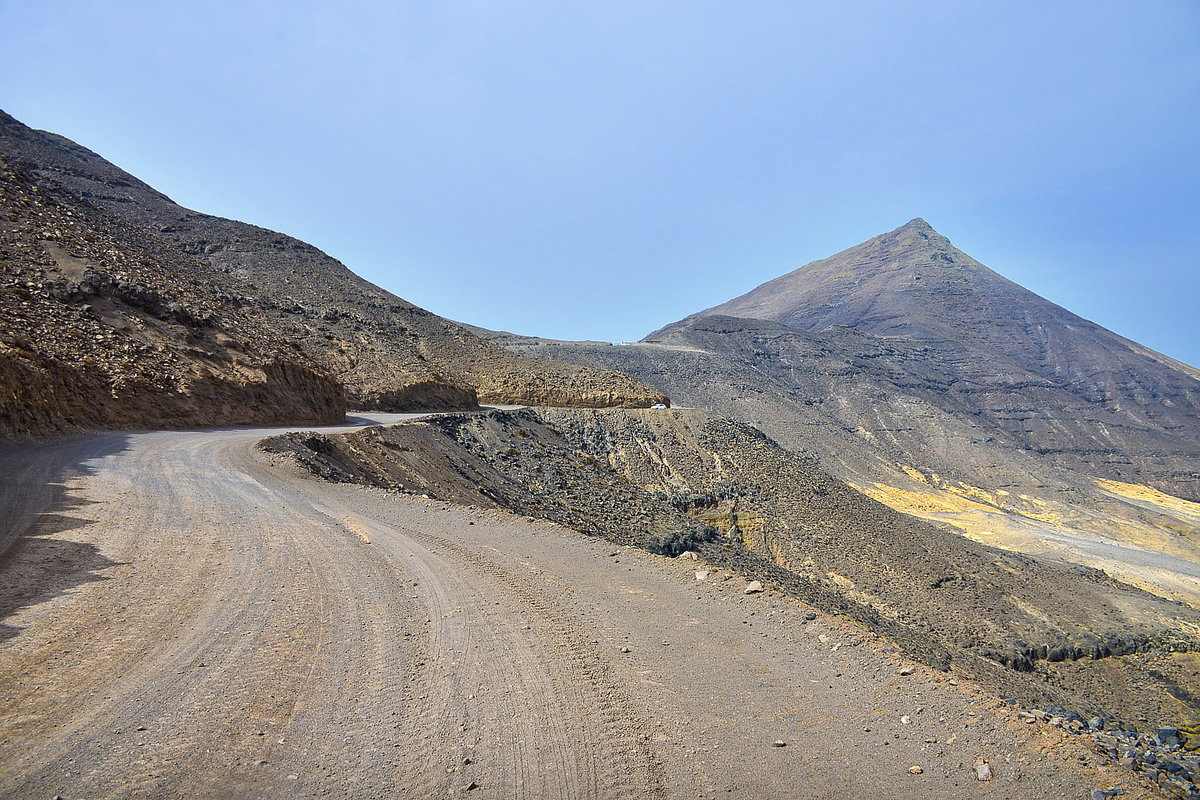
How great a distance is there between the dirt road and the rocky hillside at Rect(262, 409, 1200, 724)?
6.94 metres

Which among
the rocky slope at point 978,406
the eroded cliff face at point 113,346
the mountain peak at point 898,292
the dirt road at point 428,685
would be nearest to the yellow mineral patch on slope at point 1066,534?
the rocky slope at point 978,406

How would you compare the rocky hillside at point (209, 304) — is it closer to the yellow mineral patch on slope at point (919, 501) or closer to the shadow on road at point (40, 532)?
the shadow on road at point (40, 532)

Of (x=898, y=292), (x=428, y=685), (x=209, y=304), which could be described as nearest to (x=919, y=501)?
(x=209, y=304)

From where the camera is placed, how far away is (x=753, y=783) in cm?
378

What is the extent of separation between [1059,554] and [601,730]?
42.1 metres

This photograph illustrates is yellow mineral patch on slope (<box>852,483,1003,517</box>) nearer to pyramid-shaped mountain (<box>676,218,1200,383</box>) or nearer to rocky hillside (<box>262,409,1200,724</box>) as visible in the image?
rocky hillside (<box>262,409,1200,724</box>)

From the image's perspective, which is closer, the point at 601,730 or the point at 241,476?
the point at 601,730

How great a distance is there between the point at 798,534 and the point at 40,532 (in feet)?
79.6

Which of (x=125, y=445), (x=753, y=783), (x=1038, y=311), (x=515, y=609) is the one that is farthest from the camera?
(x=1038, y=311)

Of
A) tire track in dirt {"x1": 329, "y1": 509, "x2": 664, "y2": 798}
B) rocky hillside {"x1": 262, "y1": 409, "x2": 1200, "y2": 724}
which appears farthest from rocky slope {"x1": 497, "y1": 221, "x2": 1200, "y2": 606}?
tire track in dirt {"x1": 329, "y1": 509, "x2": 664, "y2": 798}

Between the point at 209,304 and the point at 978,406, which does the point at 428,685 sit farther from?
the point at 978,406

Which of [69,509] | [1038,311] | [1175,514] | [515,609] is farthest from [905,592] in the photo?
[1038,311]

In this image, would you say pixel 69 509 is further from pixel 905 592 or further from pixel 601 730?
pixel 905 592

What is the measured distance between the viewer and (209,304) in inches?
877
